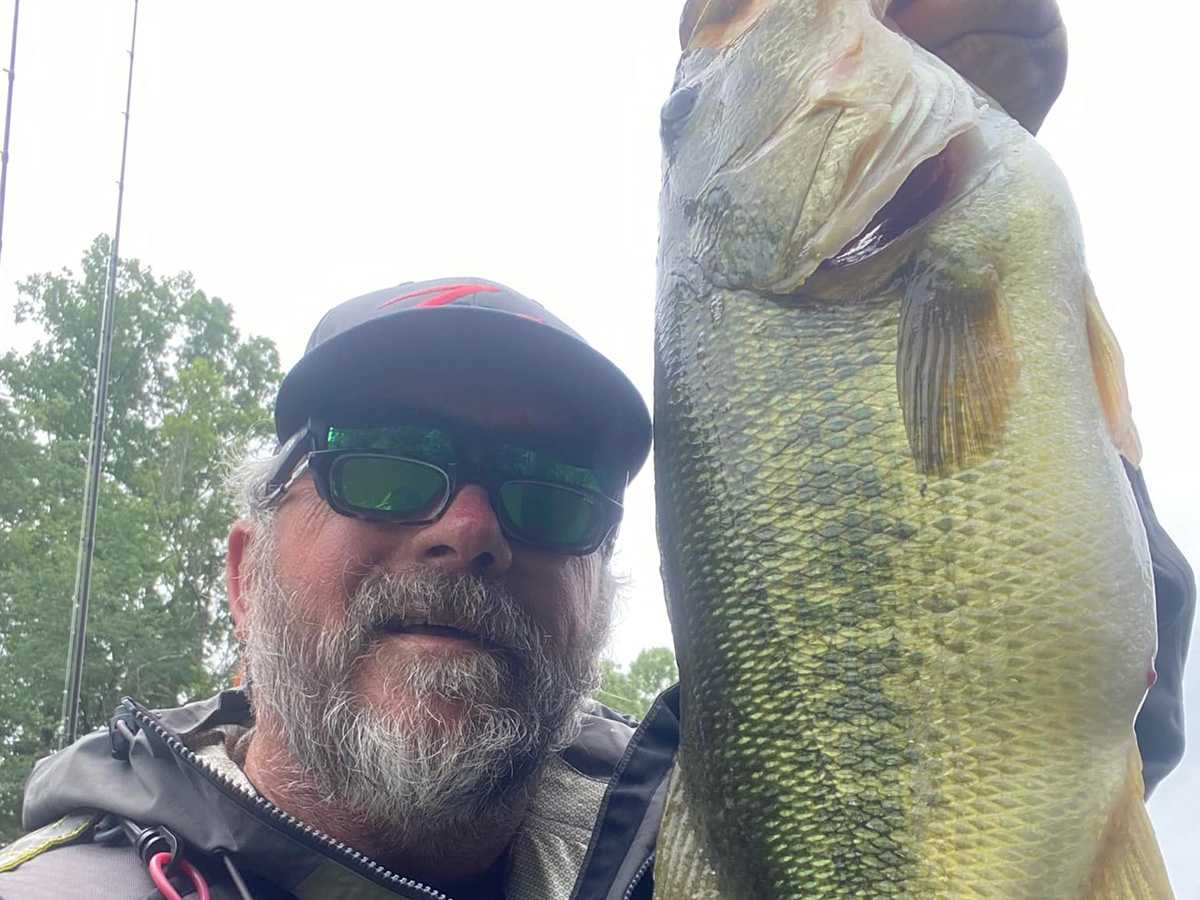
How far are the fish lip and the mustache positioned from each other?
85 cm

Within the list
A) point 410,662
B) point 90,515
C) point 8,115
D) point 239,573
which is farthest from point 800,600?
point 90,515

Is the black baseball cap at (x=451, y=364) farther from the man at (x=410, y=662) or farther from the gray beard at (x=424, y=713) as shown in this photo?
the gray beard at (x=424, y=713)

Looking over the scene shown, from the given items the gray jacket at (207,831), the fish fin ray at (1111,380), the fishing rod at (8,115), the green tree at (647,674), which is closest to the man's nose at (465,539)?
the gray jacket at (207,831)

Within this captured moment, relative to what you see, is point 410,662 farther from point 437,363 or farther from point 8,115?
point 8,115

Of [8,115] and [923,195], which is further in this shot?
[8,115]

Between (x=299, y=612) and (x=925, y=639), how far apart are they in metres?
1.23

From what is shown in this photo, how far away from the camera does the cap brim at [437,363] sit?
6.22 feet

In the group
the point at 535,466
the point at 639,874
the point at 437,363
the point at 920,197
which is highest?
the point at 920,197

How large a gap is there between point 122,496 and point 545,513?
14.7 metres

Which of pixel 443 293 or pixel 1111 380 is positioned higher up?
pixel 1111 380

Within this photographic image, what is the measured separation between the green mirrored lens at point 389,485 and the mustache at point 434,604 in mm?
121

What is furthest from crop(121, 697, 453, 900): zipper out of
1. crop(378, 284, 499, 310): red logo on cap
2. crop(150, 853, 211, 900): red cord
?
crop(378, 284, 499, 310): red logo on cap

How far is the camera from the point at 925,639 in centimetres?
110

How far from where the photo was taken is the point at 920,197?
1.35 meters
